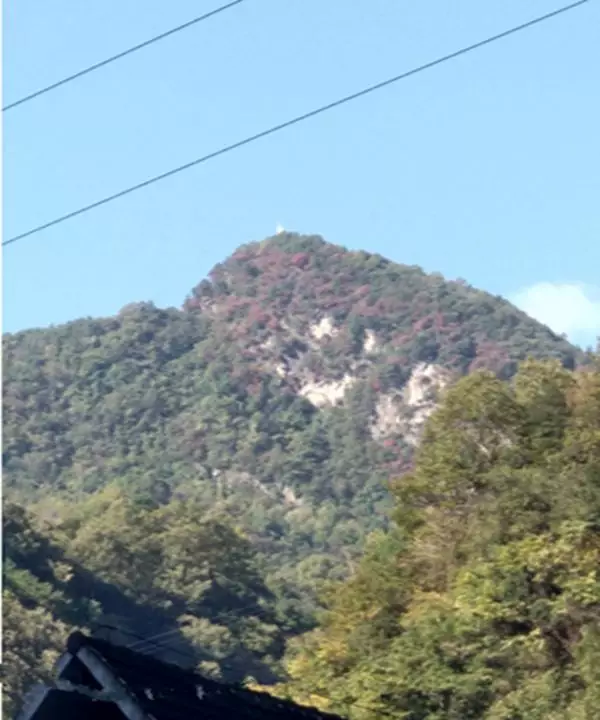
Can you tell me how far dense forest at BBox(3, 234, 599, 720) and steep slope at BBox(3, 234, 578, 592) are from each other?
26cm

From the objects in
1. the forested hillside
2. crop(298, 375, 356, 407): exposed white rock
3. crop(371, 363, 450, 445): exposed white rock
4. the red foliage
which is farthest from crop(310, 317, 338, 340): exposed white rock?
the forested hillside

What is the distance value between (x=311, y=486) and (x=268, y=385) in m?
20.0

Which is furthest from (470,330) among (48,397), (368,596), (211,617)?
(368,596)

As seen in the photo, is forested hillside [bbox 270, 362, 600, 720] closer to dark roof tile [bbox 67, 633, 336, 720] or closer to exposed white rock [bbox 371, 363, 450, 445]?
dark roof tile [bbox 67, 633, 336, 720]

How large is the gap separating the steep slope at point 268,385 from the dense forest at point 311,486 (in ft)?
0.86

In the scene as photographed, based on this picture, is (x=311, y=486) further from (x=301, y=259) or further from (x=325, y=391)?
(x=301, y=259)

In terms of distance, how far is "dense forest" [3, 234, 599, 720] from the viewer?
2606 centimetres

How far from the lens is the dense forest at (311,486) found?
1026 inches

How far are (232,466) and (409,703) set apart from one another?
293ft

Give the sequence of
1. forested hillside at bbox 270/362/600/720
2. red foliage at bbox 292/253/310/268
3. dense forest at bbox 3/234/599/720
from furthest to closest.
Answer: red foliage at bbox 292/253/310/268 < dense forest at bbox 3/234/599/720 < forested hillside at bbox 270/362/600/720

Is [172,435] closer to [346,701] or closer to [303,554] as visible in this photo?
[303,554]

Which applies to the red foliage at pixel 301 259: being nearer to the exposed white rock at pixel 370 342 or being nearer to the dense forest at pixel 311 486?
the dense forest at pixel 311 486

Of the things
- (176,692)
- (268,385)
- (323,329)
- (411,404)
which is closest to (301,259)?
(323,329)

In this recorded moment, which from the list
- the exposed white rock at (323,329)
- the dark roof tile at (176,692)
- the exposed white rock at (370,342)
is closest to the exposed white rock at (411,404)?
the exposed white rock at (370,342)
